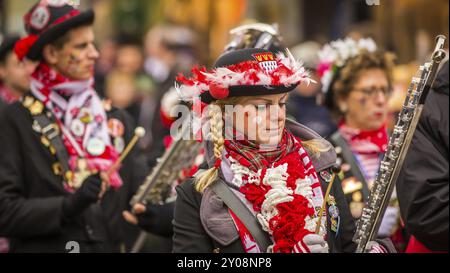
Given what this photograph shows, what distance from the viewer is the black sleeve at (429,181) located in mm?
6270

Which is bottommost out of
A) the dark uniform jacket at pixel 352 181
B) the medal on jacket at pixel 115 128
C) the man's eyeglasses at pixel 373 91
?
the dark uniform jacket at pixel 352 181

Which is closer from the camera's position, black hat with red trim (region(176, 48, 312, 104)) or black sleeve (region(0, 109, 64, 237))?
black hat with red trim (region(176, 48, 312, 104))

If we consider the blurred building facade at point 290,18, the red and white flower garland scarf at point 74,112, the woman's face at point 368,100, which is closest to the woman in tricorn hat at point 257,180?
the red and white flower garland scarf at point 74,112

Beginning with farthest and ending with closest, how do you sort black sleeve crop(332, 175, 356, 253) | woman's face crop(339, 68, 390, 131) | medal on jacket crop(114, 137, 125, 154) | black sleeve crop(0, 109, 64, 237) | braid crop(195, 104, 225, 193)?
Answer: woman's face crop(339, 68, 390, 131), medal on jacket crop(114, 137, 125, 154), black sleeve crop(0, 109, 64, 237), black sleeve crop(332, 175, 356, 253), braid crop(195, 104, 225, 193)

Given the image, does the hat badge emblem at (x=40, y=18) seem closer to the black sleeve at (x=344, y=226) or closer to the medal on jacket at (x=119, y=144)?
the medal on jacket at (x=119, y=144)

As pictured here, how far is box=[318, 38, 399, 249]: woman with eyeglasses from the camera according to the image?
796cm

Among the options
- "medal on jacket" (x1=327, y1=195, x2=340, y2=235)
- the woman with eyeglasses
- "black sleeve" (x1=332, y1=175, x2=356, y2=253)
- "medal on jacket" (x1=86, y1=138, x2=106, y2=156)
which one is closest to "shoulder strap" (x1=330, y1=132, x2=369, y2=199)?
the woman with eyeglasses

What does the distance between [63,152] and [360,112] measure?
7.32 ft

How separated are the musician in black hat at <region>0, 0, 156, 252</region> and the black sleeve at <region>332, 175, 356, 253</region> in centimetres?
216

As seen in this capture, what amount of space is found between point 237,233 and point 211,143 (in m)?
0.58

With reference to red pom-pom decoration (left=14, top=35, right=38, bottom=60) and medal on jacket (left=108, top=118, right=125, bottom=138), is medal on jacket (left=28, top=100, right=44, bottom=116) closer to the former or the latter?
red pom-pom decoration (left=14, top=35, right=38, bottom=60)

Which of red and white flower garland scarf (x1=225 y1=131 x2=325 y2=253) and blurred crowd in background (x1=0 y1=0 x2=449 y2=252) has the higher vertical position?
red and white flower garland scarf (x1=225 y1=131 x2=325 y2=253)

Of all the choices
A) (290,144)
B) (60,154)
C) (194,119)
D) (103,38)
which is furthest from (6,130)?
(103,38)

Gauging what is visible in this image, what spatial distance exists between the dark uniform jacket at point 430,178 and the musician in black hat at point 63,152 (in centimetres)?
202
